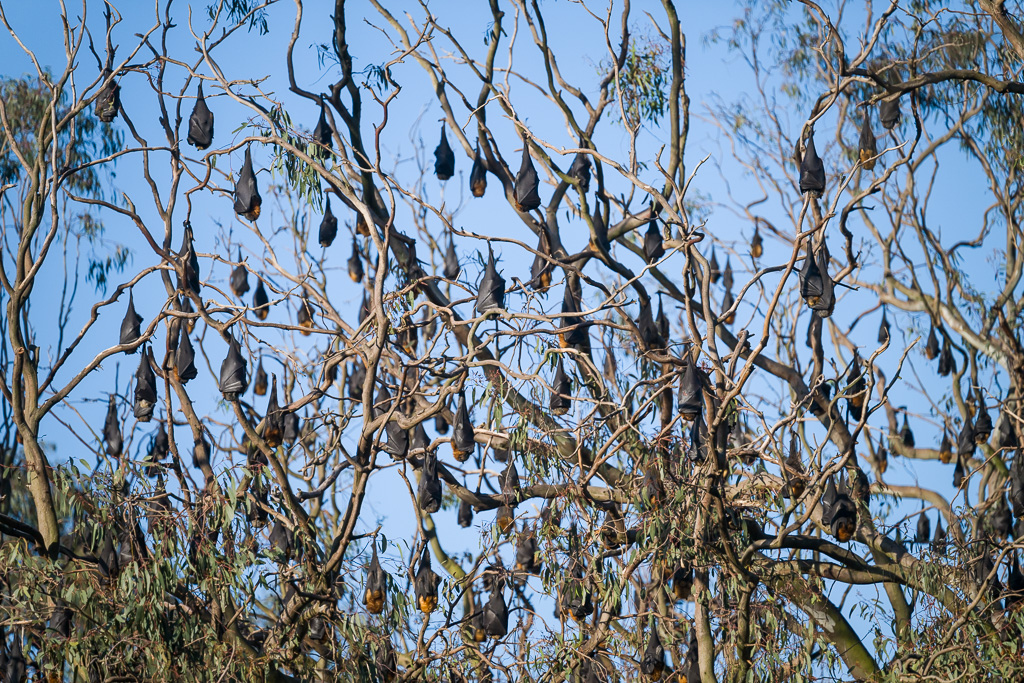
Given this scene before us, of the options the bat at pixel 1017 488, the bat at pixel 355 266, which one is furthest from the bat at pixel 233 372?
the bat at pixel 1017 488

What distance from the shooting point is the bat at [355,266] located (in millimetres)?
10797

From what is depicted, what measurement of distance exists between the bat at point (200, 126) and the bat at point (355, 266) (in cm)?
268

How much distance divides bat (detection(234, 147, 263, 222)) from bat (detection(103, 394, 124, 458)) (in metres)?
1.68

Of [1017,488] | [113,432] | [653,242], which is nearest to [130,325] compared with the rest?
[113,432]

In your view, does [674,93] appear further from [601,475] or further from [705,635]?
[705,635]

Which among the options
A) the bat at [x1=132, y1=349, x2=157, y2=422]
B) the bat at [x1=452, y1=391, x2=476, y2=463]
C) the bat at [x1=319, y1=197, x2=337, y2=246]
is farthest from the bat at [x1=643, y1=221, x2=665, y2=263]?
the bat at [x1=132, y1=349, x2=157, y2=422]

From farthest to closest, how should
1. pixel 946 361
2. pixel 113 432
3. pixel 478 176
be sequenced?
pixel 946 361, pixel 478 176, pixel 113 432

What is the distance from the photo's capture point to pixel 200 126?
819cm

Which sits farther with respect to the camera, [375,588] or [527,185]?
[527,185]

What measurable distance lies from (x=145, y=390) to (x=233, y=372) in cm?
87

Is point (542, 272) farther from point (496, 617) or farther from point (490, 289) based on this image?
point (496, 617)

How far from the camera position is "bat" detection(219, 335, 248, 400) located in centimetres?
661

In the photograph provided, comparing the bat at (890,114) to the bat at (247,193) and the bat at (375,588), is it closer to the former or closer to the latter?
the bat at (247,193)

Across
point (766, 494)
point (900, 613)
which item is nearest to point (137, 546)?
point (766, 494)
